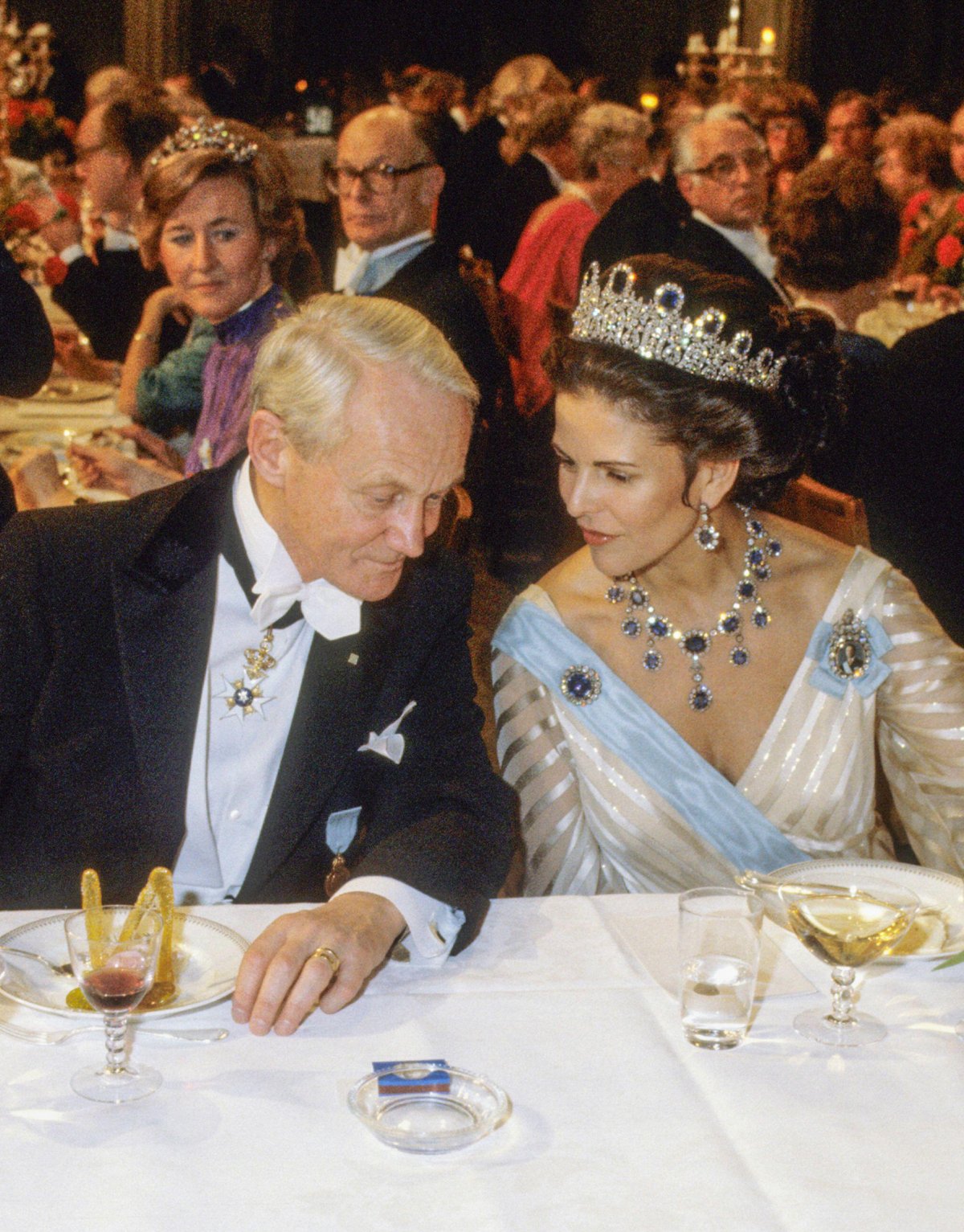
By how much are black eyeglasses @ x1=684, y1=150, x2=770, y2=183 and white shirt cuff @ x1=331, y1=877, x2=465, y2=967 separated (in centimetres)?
401

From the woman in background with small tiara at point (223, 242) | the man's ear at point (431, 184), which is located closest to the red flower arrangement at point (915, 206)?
the man's ear at point (431, 184)

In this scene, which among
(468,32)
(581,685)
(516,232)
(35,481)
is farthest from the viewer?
(468,32)

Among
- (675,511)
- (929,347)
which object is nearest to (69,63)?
(929,347)

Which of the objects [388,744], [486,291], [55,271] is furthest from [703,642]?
[55,271]

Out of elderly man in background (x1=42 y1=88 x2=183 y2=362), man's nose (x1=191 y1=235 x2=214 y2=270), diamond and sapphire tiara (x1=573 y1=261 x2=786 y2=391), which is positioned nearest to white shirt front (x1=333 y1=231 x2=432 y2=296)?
elderly man in background (x1=42 y1=88 x2=183 y2=362)

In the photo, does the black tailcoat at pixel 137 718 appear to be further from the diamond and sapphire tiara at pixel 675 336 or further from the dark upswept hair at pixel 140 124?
the dark upswept hair at pixel 140 124

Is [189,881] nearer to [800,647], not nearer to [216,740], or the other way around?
[216,740]

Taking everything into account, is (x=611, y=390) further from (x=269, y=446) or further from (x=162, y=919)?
(x=162, y=919)

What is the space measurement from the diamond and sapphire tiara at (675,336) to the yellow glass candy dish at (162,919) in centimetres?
110

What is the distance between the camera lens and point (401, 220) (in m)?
4.33

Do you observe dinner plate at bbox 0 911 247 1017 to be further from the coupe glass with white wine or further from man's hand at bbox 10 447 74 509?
man's hand at bbox 10 447 74 509

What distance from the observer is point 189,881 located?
75.5 inches

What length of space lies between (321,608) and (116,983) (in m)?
0.69

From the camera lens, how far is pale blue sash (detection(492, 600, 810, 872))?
7.25 ft
